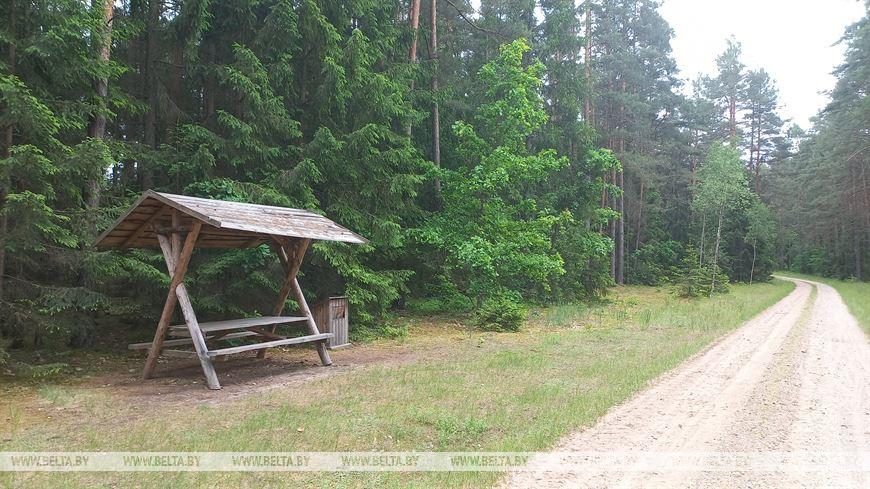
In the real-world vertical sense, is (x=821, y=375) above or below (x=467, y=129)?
below

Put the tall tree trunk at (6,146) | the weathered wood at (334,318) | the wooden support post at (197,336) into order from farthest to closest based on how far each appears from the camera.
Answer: the weathered wood at (334,318) < the wooden support post at (197,336) < the tall tree trunk at (6,146)

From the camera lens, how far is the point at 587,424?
5.48 meters

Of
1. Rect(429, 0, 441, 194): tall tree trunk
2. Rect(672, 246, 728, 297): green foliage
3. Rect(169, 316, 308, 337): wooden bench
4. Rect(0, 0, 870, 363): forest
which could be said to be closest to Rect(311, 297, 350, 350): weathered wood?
Rect(0, 0, 870, 363): forest

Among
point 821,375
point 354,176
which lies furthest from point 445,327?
point 821,375

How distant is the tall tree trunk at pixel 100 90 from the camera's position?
786cm

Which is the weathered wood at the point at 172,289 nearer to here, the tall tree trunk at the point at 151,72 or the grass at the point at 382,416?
the grass at the point at 382,416

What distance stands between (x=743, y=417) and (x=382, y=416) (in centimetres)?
417

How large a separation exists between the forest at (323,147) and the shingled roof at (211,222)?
0.59 meters

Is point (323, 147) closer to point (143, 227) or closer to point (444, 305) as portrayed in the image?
point (143, 227)

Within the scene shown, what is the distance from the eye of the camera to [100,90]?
8.55m

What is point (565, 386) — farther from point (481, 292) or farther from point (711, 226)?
point (711, 226)

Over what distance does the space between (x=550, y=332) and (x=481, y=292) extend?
3.01 meters

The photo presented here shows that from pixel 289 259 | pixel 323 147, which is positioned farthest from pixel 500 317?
pixel 289 259

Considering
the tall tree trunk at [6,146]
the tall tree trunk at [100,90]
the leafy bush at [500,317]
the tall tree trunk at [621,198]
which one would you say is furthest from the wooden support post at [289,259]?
the tall tree trunk at [621,198]
